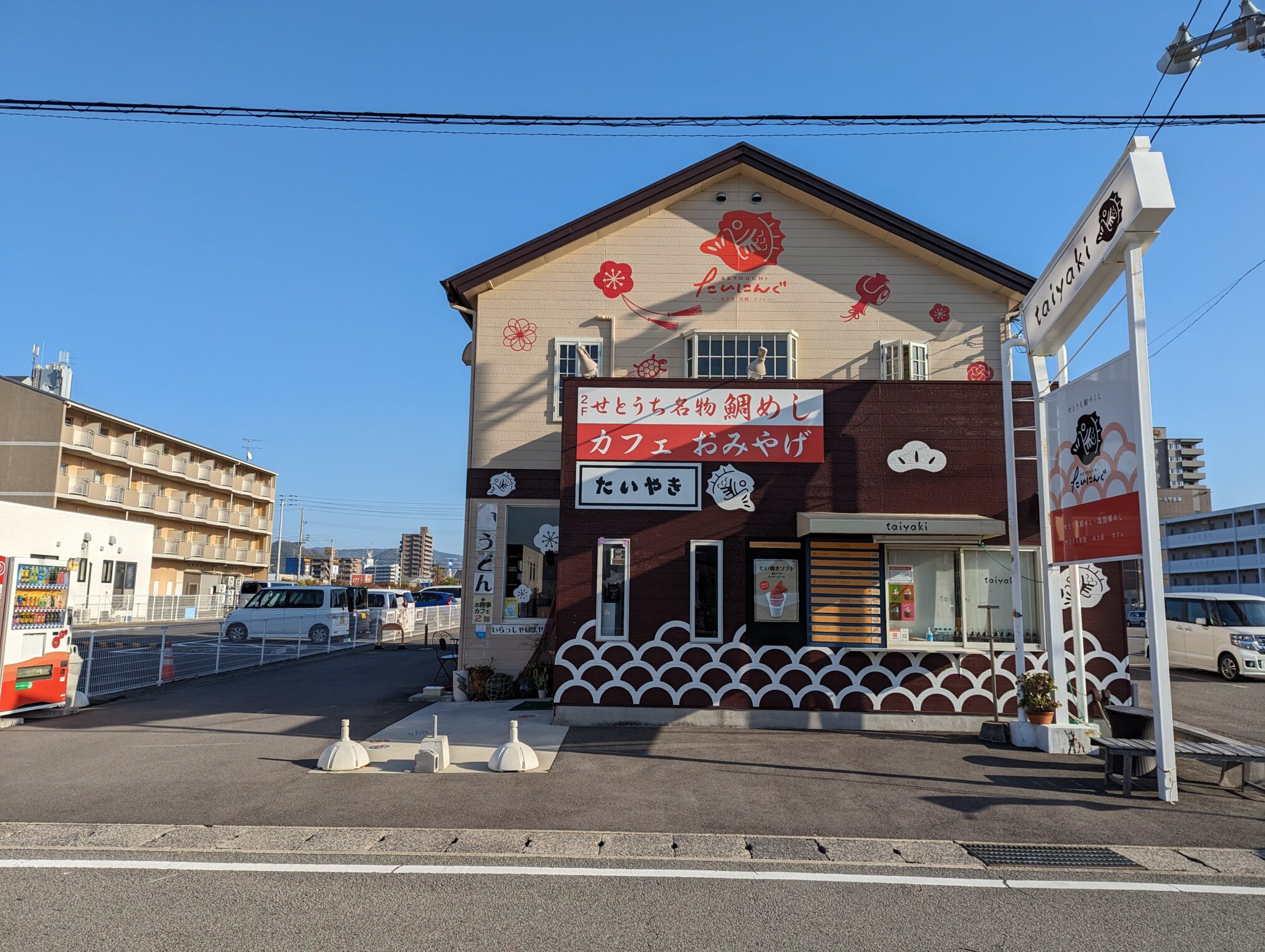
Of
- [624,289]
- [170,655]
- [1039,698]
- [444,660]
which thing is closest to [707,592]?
[1039,698]

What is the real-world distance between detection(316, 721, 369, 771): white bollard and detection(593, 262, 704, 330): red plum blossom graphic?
30.6 feet

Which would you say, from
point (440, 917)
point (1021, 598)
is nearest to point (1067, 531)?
point (1021, 598)

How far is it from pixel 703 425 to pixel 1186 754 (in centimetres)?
692

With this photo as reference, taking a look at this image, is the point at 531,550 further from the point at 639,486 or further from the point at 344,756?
the point at 344,756

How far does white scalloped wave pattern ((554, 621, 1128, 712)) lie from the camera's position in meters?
11.6

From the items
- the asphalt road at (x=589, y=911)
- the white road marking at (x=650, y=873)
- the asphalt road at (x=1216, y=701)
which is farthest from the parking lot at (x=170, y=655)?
the asphalt road at (x=1216, y=701)

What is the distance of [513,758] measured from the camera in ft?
29.6

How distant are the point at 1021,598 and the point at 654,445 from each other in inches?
215

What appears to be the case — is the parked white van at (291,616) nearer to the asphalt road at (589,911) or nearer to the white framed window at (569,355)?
the white framed window at (569,355)

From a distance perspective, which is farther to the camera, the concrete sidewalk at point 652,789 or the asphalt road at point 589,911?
the concrete sidewalk at point 652,789

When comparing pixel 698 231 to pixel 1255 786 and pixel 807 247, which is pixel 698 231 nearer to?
pixel 807 247

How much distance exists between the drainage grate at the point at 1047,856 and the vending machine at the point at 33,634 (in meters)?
12.7

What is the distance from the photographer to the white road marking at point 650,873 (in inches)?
227

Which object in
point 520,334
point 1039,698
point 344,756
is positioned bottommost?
point 344,756
